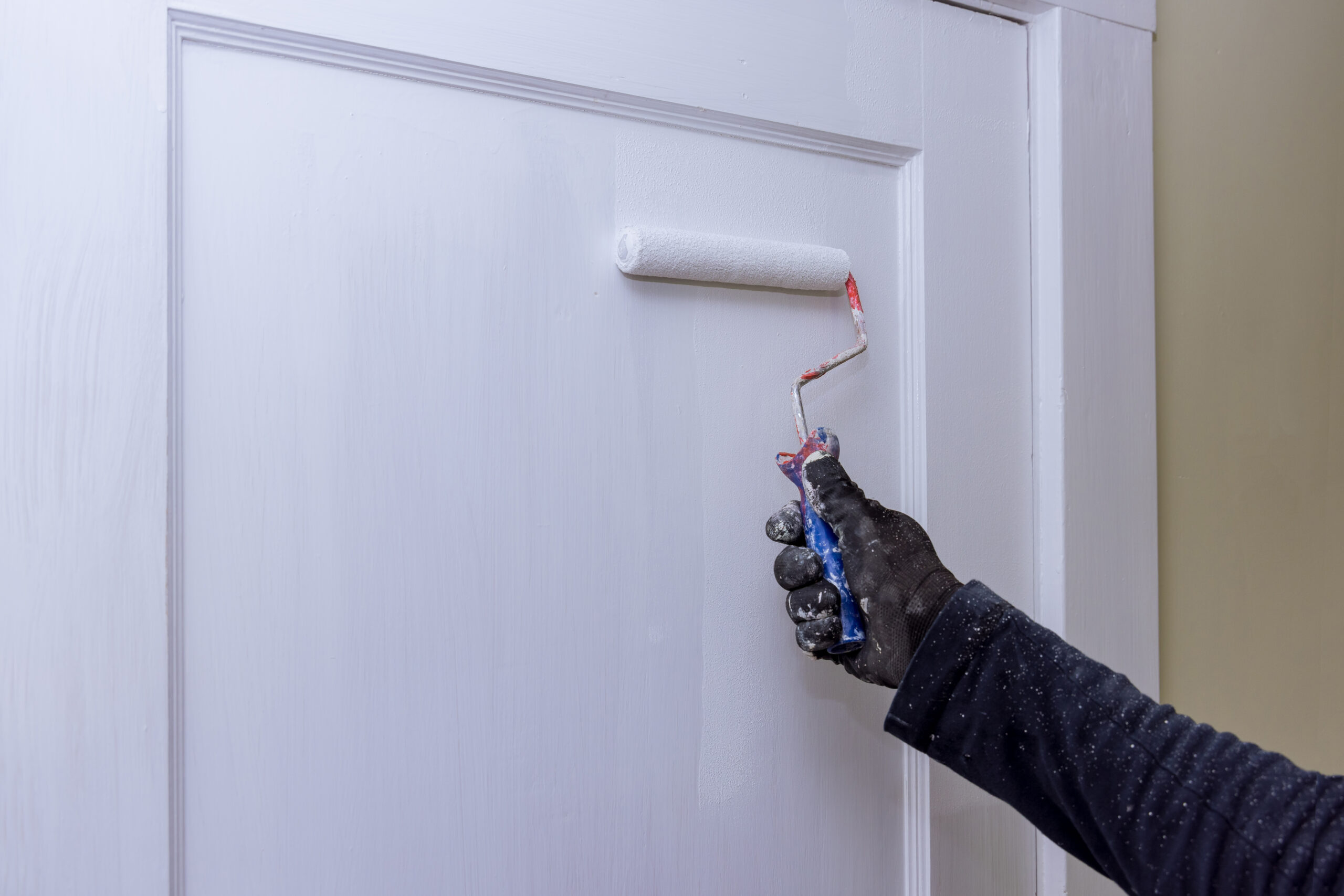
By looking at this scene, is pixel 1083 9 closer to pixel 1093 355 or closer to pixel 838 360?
pixel 1093 355

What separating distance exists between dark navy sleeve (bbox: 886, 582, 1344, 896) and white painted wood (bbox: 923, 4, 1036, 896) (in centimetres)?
20

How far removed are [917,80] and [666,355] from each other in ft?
1.11

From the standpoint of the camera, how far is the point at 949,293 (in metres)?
0.72

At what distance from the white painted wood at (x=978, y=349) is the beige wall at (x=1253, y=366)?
17 cm

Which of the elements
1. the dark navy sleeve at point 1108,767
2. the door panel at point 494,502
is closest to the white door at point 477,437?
the door panel at point 494,502

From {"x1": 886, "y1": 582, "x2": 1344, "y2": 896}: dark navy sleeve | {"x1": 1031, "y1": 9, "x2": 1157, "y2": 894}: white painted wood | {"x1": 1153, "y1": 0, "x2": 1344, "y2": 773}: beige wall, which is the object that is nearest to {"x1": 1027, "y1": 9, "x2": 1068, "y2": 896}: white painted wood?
{"x1": 1031, "y1": 9, "x2": 1157, "y2": 894}: white painted wood

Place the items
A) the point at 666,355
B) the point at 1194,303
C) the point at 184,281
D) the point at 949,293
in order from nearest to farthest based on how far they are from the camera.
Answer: the point at 184,281 < the point at 666,355 < the point at 949,293 < the point at 1194,303

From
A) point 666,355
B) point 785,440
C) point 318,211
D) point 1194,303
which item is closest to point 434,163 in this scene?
point 318,211

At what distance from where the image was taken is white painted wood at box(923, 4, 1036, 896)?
0.71 meters

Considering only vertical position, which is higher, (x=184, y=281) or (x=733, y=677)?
(x=184, y=281)

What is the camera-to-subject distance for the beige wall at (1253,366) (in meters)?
0.82

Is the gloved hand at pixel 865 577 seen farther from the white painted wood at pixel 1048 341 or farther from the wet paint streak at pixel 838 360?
the white painted wood at pixel 1048 341

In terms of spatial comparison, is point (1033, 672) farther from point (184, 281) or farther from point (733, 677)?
point (184, 281)

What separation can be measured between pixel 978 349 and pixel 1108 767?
38 cm
